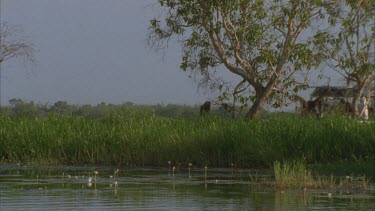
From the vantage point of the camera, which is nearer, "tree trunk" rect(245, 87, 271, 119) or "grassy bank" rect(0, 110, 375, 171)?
"grassy bank" rect(0, 110, 375, 171)

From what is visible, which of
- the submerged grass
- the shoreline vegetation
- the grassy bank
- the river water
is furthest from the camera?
the grassy bank

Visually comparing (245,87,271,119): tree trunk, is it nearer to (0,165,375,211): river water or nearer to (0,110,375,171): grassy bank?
(0,110,375,171): grassy bank

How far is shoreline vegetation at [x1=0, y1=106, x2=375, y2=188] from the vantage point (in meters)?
19.0

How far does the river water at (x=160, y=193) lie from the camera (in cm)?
1182

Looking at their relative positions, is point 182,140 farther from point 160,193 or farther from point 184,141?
point 160,193

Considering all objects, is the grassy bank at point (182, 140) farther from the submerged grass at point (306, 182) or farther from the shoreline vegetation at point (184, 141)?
the submerged grass at point (306, 182)

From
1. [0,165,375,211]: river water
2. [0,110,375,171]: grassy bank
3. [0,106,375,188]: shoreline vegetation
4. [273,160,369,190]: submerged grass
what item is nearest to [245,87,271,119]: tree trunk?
[0,106,375,188]: shoreline vegetation

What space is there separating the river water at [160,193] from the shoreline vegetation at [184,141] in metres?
1.41

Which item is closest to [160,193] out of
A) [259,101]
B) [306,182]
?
[306,182]

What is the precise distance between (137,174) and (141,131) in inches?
145

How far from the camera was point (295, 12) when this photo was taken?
2975 centimetres

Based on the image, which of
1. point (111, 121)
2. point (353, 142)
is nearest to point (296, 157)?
point (353, 142)

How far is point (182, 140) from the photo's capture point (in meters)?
20.8

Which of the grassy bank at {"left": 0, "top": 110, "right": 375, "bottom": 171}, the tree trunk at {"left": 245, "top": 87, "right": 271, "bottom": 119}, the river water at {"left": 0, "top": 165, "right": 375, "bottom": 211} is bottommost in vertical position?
the river water at {"left": 0, "top": 165, "right": 375, "bottom": 211}
